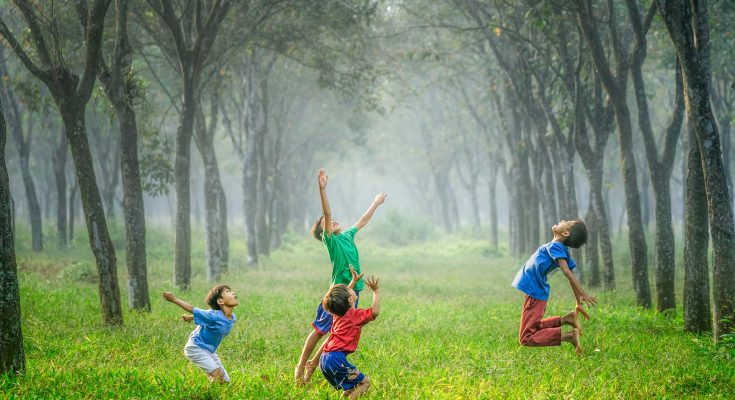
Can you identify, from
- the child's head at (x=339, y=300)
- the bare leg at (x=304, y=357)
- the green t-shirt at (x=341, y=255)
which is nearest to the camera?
the child's head at (x=339, y=300)

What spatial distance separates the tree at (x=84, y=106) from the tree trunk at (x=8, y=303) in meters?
2.86

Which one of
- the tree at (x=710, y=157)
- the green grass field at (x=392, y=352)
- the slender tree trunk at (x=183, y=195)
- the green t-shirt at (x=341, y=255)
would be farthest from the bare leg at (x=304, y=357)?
the slender tree trunk at (x=183, y=195)

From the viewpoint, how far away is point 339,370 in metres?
5.79

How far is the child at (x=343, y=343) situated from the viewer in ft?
19.0

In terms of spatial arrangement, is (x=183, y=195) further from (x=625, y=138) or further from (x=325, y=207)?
(x=625, y=138)

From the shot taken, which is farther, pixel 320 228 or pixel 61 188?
pixel 61 188

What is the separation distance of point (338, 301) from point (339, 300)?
1cm

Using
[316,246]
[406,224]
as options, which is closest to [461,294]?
[316,246]

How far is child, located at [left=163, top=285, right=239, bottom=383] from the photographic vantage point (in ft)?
20.0

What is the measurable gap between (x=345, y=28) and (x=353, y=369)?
1449 centimetres

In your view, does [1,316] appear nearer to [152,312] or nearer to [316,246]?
[152,312]

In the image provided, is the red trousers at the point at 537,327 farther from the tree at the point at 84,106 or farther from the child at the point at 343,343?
the tree at the point at 84,106

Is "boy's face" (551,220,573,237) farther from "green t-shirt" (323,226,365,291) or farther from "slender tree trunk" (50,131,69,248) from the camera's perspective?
"slender tree trunk" (50,131,69,248)

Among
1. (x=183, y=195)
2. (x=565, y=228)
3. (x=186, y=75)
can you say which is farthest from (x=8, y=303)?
(x=183, y=195)
